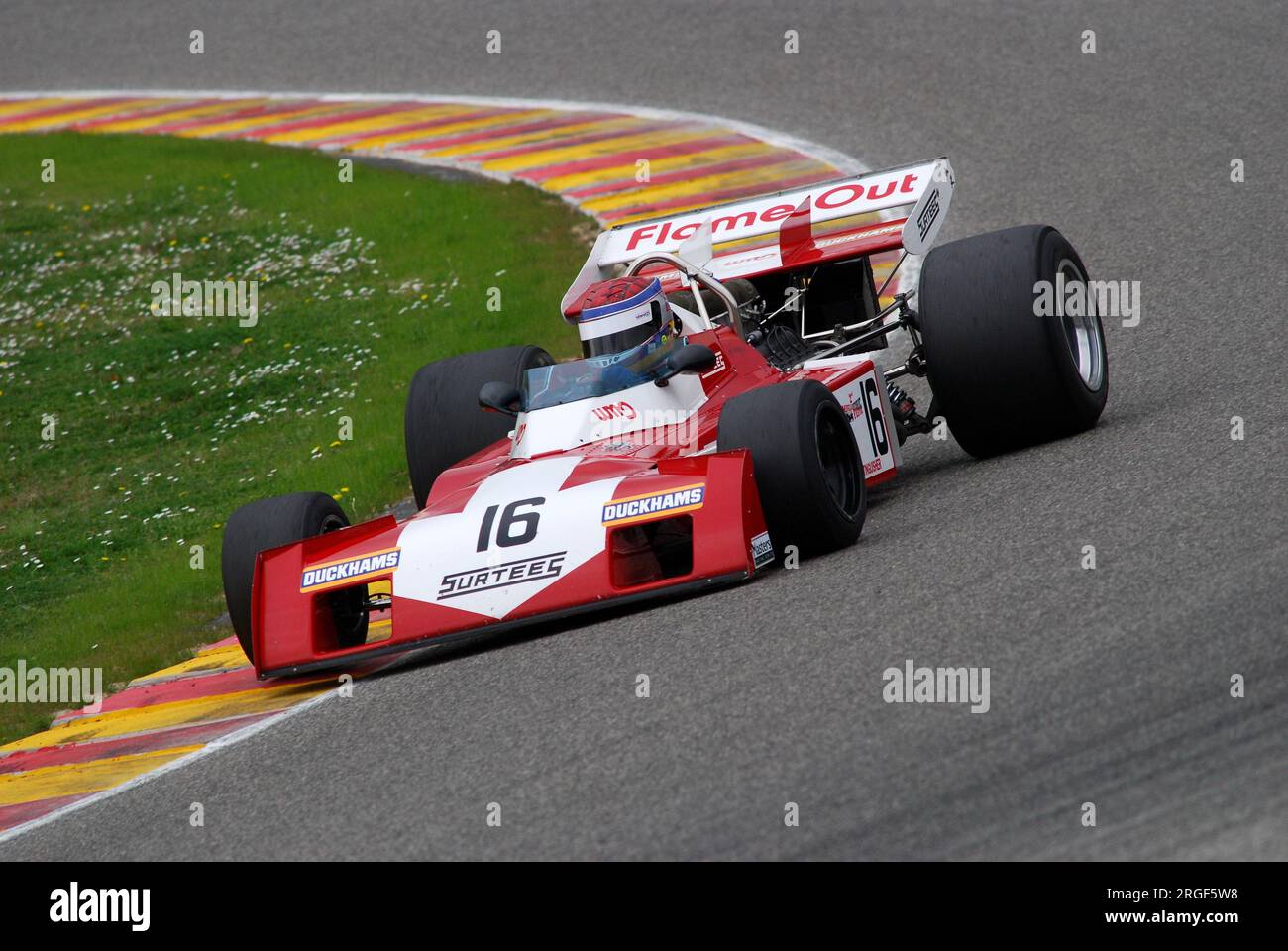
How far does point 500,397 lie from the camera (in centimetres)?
836

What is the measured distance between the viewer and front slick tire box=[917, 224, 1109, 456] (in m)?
8.37

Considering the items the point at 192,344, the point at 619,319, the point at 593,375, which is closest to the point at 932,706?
the point at 593,375

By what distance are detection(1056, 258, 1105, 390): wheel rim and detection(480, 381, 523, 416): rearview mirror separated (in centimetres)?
264

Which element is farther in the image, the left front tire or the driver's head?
the driver's head

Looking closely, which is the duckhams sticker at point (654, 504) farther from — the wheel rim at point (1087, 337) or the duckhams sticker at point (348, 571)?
the wheel rim at point (1087, 337)

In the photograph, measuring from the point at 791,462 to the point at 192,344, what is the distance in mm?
8470

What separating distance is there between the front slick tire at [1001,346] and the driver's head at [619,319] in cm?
124

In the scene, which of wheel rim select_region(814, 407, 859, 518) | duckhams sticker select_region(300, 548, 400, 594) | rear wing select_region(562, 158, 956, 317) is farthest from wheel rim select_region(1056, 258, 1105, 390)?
duckhams sticker select_region(300, 548, 400, 594)

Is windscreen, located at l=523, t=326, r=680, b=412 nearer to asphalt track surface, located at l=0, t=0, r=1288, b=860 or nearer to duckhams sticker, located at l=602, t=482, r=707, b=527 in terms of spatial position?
duckhams sticker, located at l=602, t=482, r=707, b=527

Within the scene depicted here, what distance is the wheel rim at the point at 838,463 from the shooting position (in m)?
7.83

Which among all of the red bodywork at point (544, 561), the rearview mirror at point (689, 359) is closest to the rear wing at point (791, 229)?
the rearview mirror at point (689, 359)

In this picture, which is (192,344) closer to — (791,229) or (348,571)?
(791,229)
